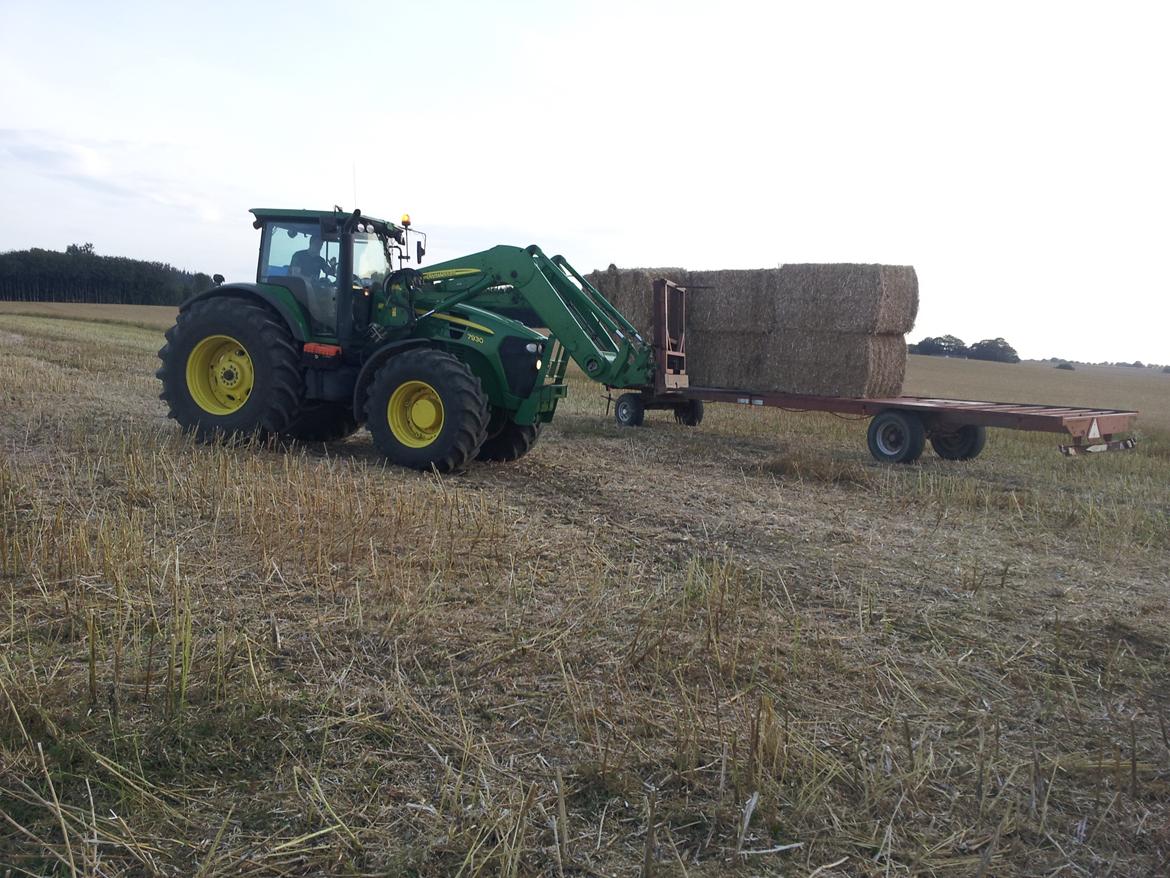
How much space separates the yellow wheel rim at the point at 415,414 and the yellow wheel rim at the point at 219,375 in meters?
1.53

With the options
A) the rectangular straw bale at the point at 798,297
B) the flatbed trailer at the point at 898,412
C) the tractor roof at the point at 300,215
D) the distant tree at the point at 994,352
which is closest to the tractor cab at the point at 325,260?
Result: the tractor roof at the point at 300,215

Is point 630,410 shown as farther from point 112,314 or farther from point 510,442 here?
point 112,314

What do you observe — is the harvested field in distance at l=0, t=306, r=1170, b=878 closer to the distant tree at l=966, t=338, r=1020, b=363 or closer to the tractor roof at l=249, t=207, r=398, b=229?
the tractor roof at l=249, t=207, r=398, b=229

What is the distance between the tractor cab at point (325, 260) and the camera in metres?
8.13

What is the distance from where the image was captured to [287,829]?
2516 millimetres

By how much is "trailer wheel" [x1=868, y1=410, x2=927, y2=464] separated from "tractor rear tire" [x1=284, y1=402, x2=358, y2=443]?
5548mm

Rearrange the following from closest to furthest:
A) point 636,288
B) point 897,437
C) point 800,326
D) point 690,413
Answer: point 897,437, point 800,326, point 690,413, point 636,288

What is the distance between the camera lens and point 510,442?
8.59m

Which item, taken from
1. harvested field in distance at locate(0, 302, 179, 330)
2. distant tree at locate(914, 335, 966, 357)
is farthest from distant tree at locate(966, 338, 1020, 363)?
harvested field in distance at locate(0, 302, 179, 330)

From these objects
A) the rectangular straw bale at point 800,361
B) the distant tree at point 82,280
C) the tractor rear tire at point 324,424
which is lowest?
the tractor rear tire at point 324,424

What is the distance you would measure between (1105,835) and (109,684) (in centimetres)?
316

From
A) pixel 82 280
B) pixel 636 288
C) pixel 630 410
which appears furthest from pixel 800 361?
pixel 82 280

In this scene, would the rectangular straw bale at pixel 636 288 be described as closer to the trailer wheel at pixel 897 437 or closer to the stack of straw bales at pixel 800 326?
the stack of straw bales at pixel 800 326

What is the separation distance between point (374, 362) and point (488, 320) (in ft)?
3.37
